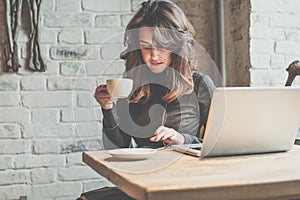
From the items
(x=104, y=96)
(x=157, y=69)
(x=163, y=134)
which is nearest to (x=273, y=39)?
(x=157, y=69)

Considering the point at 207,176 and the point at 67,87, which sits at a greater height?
the point at 67,87

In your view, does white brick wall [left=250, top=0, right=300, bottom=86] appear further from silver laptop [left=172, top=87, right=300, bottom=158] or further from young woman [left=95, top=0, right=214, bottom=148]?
silver laptop [left=172, top=87, right=300, bottom=158]

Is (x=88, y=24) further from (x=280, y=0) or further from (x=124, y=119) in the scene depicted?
(x=280, y=0)

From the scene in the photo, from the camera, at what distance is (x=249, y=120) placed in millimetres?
1343

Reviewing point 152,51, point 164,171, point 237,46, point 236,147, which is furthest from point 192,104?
point 164,171

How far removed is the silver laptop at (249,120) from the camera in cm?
129

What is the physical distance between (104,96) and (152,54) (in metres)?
0.52

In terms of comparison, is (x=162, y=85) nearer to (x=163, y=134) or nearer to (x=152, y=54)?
(x=152, y=54)

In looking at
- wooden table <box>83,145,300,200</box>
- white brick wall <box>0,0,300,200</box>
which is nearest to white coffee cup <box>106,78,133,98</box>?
wooden table <box>83,145,300,200</box>

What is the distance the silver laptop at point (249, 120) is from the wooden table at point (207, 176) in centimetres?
4

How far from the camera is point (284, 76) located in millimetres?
2586

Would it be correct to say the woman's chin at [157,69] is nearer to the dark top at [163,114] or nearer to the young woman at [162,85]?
the young woman at [162,85]

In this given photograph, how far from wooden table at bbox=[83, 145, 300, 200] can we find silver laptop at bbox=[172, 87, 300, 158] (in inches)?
1.6

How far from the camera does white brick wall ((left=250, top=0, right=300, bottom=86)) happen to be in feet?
8.29
